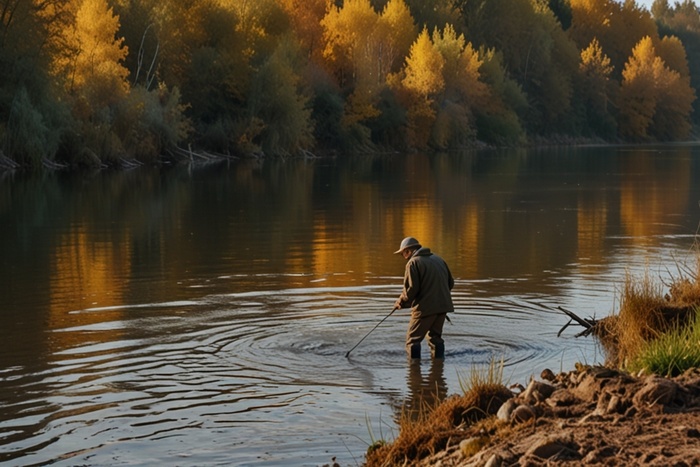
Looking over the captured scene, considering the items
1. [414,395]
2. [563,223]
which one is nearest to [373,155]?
[563,223]

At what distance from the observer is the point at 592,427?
7938 millimetres

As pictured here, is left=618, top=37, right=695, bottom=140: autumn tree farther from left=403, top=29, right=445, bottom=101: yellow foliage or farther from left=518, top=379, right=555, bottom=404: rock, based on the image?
left=518, top=379, right=555, bottom=404: rock

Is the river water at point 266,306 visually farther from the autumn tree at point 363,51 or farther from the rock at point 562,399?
the autumn tree at point 363,51

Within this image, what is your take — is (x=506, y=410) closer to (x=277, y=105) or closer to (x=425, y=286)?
(x=425, y=286)

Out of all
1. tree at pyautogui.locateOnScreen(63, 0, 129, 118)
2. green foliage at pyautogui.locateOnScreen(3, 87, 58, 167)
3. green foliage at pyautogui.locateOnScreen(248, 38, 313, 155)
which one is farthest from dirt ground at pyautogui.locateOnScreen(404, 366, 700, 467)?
green foliage at pyautogui.locateOnScreen(248, 38, 313, 155)

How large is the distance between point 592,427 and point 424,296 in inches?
227

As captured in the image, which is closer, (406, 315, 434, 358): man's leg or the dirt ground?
the dirt ground

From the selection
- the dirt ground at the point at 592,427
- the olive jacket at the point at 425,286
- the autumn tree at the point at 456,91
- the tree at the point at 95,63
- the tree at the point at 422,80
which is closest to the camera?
the dirt ground at the point at 592,427

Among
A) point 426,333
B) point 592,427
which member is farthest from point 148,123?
point 592,427

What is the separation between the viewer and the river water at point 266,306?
10714 mm

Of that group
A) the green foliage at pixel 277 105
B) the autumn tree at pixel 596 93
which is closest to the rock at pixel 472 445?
the green foliage at pixel 277 105

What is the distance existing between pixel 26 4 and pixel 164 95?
13.5m

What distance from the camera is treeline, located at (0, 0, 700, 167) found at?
164 ft

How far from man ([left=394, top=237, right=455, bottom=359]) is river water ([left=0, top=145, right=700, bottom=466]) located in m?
0.30
